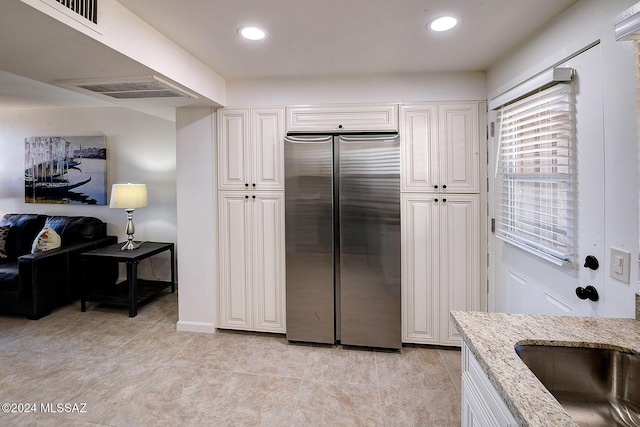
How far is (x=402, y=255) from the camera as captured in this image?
8.21ft

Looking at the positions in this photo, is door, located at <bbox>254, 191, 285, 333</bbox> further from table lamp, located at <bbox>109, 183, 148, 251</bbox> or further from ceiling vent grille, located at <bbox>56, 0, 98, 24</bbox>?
table lamp, located at <bbox>109, 183, 148, 251</bbox>

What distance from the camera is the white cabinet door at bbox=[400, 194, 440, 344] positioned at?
8.15 ft

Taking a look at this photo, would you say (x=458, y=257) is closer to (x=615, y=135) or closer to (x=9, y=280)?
(x=615, y=135)

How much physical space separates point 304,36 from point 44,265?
3394 mm

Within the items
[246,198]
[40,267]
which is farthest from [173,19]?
[40,267]

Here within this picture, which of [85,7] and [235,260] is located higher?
[85,7]

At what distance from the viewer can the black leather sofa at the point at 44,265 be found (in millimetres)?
2986

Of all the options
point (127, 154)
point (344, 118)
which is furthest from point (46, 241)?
point (344, 118)

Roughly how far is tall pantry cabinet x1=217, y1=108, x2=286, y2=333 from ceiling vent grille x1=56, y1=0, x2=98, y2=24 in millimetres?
1280

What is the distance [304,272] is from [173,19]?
→ 6.28 feet

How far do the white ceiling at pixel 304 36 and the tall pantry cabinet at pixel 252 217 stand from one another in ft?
1.61

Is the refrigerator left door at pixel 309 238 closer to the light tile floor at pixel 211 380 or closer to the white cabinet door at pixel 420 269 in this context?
the light tile floor at pixel 211 380

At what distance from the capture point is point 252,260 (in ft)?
8.76

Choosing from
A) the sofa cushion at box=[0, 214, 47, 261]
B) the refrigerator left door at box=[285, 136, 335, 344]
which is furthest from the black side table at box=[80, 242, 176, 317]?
the refrigerator left door at box=[285, 136, 335, 344]
